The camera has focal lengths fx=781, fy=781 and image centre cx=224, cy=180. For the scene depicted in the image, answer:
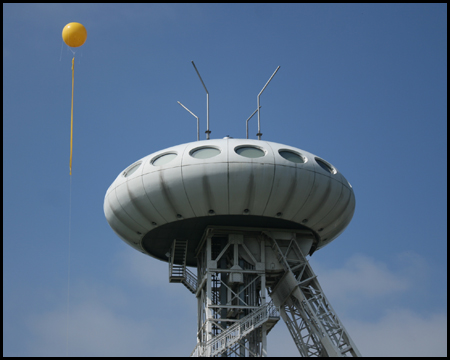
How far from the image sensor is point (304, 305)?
3781cm

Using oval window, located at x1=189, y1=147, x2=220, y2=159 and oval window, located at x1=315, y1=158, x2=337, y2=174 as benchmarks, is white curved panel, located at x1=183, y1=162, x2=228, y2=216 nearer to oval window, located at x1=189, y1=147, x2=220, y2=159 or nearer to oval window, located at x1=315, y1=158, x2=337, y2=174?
oval window, located at x1=189, y1=147, x2=220, y2=159

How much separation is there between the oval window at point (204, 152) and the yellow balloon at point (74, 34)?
7.42 meters

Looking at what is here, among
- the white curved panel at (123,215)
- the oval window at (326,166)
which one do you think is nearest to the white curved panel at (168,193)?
the white curved panel at (123,215)

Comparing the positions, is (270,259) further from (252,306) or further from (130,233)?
(130,233)

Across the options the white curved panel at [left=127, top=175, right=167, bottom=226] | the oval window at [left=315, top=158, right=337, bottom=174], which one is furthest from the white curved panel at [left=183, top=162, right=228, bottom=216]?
the oval window at [left=315, top=158, right=337, bottom=174]

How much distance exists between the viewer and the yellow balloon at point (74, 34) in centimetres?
3164

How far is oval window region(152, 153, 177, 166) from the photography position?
118ft

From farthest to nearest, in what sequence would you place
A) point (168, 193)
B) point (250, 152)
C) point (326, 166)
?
point (326, 166) → point (250, 152) → point (168, 193)

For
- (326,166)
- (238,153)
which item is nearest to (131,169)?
(238,153)

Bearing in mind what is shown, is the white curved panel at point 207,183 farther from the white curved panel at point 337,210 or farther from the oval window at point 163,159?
the white curved panel at point 337,210

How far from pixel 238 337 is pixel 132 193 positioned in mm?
8225

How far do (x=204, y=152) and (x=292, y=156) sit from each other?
414 cm

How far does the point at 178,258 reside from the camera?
40531 mm

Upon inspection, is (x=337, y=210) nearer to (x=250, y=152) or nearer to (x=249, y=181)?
(x=249, y=181)
